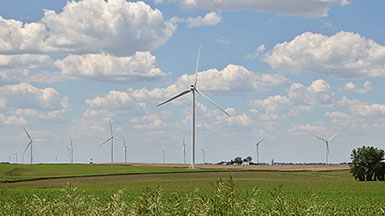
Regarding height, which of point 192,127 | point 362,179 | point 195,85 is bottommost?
point 362,179

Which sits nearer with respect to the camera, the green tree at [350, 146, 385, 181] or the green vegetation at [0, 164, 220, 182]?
the green tree at [350, 146, 385, 181]

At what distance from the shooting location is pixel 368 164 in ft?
349

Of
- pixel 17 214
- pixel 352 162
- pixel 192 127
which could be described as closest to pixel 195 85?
pixel 192 127

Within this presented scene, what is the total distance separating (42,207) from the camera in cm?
1099

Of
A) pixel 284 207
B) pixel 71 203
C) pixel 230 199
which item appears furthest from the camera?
pixel 71 203

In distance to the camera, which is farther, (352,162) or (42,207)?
(352,162)

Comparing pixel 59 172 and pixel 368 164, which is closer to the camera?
pixel 368 164

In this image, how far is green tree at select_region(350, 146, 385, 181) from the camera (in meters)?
105

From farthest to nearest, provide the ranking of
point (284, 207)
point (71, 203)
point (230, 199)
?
point (71, 203), point (284, 207), point (230, 199)

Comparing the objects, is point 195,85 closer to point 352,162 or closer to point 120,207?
point 352,162

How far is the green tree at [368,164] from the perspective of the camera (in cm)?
10506

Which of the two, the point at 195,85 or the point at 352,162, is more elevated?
the point at 195,85

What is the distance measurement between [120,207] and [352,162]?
104038 millimetres

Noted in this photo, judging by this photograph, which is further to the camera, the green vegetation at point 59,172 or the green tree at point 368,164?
the green vegetation at point 59,172
